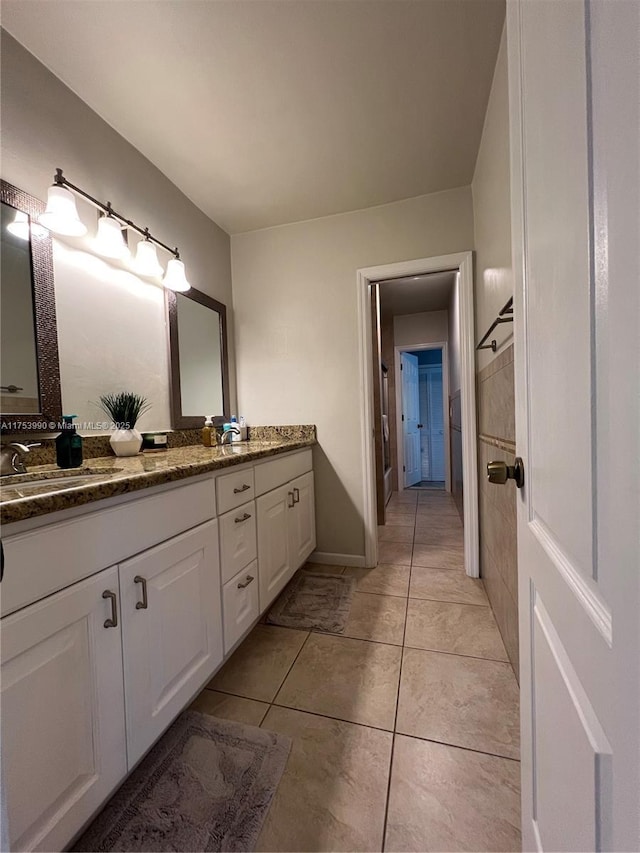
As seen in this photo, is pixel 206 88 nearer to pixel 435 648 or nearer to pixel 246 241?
pixel 246 241

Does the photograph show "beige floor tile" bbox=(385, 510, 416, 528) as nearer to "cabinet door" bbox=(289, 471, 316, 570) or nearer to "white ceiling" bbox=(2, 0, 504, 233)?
"cabinet door" bbox=(289, 471, 316, 570)

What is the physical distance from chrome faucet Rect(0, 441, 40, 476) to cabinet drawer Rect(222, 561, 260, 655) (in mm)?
786

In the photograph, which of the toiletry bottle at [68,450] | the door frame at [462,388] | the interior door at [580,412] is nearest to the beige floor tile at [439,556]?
the door frame at [462,388]

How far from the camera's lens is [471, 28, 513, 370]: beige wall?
1.28 metres

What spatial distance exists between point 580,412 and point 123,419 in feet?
5.45

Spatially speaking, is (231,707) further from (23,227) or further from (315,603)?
(23,227)

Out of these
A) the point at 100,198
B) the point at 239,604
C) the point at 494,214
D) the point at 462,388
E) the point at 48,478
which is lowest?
the point at 239,604

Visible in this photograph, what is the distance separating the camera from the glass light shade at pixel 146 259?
1640mm

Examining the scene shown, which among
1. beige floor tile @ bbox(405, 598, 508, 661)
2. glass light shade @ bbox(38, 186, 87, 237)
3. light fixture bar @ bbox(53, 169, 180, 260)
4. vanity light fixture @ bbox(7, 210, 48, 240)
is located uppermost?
light fixture bar @ bbox(53, 169, 180, 260)

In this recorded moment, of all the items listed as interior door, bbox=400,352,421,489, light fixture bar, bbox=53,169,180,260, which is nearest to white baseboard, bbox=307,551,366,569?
light fixture bar, bbox=53,169,180,260

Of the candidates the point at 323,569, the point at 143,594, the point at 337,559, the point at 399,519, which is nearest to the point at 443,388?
the point at 399,519

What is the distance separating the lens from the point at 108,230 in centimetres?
145

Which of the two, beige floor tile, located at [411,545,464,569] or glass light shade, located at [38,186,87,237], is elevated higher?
glass light shade, located at [38,186,87,237]

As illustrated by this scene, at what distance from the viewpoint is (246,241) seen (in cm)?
246
